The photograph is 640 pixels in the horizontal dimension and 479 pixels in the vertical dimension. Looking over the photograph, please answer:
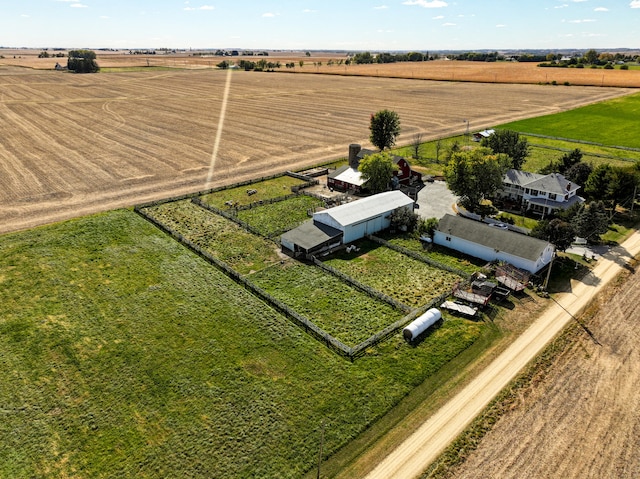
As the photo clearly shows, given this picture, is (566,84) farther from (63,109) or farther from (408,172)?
(63,109)

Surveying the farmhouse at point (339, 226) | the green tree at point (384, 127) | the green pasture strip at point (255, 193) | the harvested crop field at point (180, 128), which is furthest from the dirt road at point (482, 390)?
the harvested crop field at point (180, 128)

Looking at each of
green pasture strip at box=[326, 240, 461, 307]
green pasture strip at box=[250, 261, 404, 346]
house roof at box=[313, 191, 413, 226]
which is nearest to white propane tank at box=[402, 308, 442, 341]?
green pasture strip at box=[250, 261, 404, 346]

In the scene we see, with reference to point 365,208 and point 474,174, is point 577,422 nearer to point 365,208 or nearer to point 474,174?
point 365,208

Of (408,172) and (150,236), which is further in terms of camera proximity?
(408,172)

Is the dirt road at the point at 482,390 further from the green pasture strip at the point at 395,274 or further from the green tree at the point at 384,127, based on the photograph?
the green tree at the point at 384,127

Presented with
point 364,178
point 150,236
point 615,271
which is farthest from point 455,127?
point 150,236

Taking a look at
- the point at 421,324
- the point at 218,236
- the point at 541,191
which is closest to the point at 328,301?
the point at 421,324
